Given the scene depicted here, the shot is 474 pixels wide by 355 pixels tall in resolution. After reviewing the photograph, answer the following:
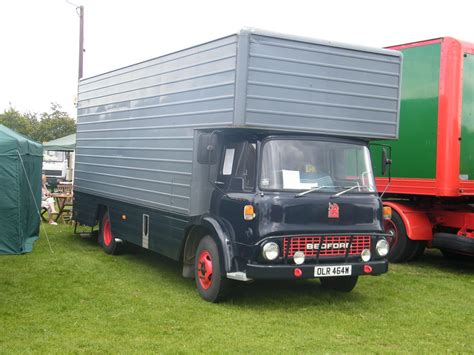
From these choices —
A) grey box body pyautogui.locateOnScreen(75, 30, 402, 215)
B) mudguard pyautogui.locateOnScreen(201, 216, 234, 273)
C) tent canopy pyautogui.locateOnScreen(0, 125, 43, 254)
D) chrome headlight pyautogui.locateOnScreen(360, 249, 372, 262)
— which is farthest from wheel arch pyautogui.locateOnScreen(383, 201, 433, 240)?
tent canopy pyautogui.locateOnScreen(0, 125, 43, 254)

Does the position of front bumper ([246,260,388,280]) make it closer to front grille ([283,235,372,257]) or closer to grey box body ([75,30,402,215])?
front grille ([283,235,372,257])

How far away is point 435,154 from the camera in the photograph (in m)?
9.54

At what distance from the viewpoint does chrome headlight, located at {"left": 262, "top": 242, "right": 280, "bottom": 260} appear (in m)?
6.55

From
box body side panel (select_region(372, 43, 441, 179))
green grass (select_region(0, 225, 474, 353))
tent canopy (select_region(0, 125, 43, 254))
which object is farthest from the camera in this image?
tent canopy (select_region(0, 125, 43, 254))

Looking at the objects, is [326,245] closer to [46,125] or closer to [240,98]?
[240,98]

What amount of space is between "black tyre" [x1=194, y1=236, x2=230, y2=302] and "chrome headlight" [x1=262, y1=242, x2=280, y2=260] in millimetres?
661

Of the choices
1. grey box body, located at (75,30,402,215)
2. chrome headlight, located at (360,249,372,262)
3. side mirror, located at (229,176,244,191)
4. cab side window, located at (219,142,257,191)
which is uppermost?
grey box body, located at (75,30,402,215)

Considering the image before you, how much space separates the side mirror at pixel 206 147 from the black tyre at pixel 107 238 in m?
3.91

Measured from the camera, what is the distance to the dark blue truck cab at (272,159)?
265 inches

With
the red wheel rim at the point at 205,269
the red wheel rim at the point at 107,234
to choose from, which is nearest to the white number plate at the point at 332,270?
the red wheel rim at the point at 205,269

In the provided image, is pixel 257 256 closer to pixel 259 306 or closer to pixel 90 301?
pixel 259 306

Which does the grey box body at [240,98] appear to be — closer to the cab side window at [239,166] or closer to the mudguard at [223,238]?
the cab side window at [239,166]

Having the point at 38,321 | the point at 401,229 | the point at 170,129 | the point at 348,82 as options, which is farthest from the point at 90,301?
the point at 401,229

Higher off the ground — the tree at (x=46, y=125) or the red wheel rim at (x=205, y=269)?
the tree at (x=46, y=125)
